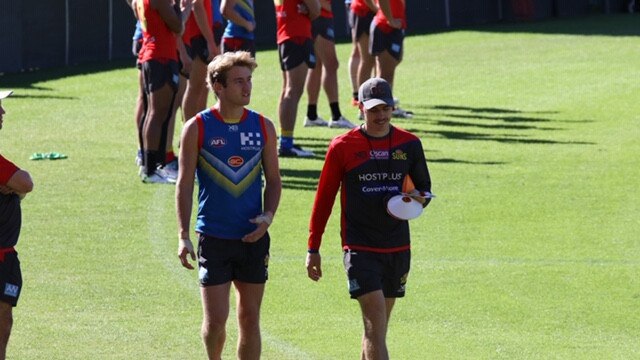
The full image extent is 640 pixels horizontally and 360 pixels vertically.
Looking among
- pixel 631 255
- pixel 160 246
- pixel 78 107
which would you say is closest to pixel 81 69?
pixel 78 107

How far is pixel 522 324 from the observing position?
10406 mm

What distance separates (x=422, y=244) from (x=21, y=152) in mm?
6108

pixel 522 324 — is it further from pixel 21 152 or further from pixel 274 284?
pixel 21 152

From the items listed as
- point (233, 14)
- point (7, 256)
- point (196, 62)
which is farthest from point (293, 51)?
point (7, 256)

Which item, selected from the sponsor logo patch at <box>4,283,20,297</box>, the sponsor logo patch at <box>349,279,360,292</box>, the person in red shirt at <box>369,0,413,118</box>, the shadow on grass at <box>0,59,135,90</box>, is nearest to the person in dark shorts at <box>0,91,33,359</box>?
the sponsor logo patch at <box>4,283,20,297</box>

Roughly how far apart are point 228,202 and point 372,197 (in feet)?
2.77

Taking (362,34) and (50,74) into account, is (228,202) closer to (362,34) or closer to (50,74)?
(362,34)

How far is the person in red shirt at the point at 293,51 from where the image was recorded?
647 inches

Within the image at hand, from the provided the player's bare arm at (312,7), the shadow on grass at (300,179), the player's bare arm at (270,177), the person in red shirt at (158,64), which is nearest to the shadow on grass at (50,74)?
the player's bare arm at (312,7)

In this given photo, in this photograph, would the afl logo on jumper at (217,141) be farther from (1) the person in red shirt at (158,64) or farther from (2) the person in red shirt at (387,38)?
(2) the person in red shirt at (387,38)

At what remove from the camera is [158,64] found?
47.4 feet

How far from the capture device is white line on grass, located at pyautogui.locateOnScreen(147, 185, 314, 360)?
9.73m

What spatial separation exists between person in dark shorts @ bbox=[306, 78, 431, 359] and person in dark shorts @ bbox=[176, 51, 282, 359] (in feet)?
1.26

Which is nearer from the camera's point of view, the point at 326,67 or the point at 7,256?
the point at 7,256
